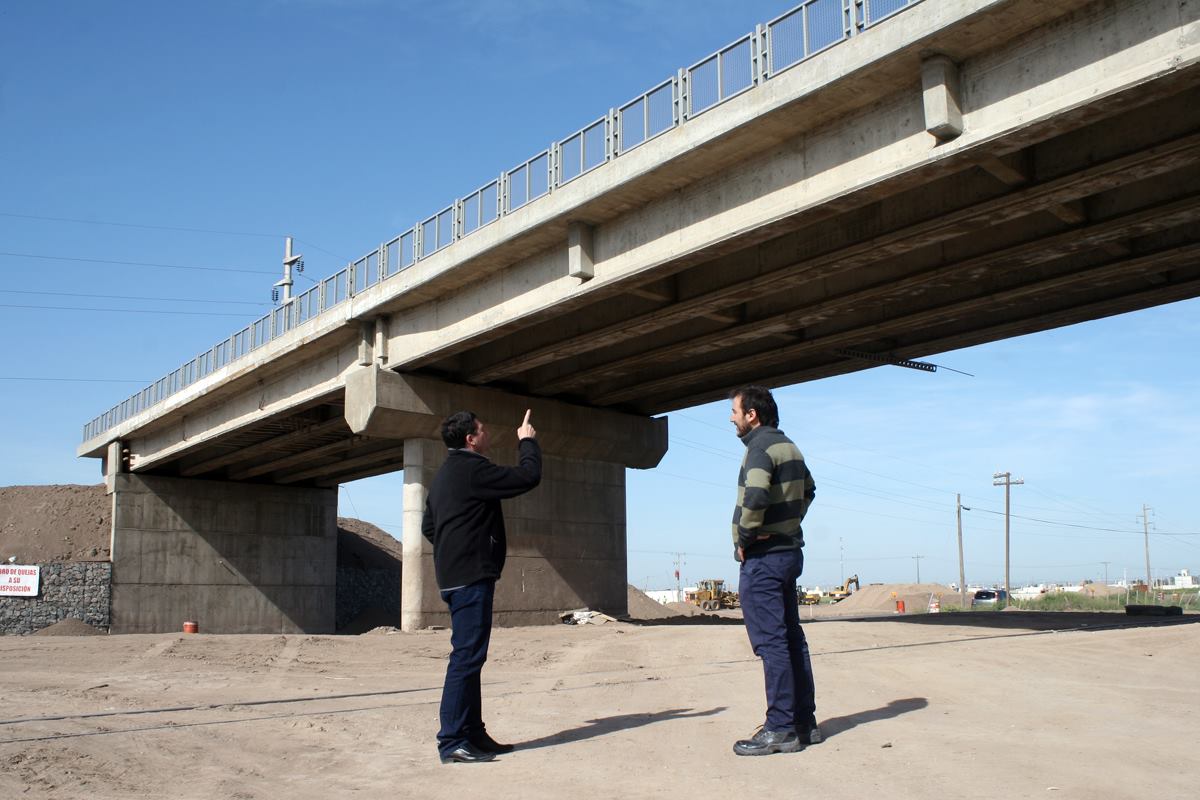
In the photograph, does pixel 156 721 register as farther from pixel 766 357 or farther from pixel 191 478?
pixel 191 478

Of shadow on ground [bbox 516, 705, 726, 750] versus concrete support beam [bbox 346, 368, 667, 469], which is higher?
concrete support beam [bbox 346, 368, 667, 469]

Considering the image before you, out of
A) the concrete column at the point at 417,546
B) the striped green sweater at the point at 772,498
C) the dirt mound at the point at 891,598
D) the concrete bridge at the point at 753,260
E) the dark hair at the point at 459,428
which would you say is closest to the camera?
the striped green sweater at the point at 772,498

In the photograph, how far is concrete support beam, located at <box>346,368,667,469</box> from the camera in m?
A: 24.9

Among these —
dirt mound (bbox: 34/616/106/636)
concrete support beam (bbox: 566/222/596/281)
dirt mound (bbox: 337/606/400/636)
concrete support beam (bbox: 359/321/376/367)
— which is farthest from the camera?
dirt mound (bbox: 337/606/400/636)

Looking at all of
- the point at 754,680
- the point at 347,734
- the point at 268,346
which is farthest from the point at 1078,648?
the point at 268,346

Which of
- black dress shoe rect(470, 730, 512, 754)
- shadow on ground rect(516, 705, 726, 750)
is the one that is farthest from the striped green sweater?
black dress shoe rect(470, 730, 512, 754)

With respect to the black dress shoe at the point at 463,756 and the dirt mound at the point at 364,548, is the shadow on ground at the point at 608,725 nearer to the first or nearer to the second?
the black dress shoe at the point at 463,756

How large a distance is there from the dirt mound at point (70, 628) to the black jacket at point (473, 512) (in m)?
38.8

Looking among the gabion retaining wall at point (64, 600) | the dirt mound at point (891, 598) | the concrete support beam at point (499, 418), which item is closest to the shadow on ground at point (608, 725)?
the concrete support beam at point (499, 418)

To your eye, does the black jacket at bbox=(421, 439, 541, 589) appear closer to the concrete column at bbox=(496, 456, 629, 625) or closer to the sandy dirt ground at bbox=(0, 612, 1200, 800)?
the sandy dirt ground at bbox=(0, 612, 1200, 800)

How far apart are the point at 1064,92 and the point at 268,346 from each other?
22723 millimetres

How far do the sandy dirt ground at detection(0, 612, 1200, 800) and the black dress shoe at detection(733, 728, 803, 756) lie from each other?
106 millimetres

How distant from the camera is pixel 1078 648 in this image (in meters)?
11.3

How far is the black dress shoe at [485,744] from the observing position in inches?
218
